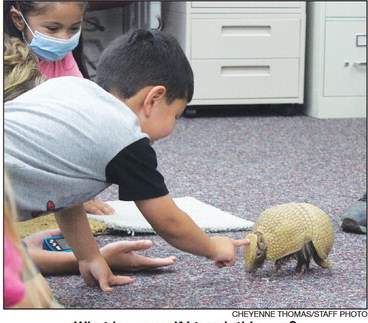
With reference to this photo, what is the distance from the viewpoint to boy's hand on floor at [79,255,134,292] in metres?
0.98

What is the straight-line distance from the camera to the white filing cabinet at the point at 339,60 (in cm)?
251

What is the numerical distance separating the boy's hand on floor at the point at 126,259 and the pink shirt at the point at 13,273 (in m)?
0.42

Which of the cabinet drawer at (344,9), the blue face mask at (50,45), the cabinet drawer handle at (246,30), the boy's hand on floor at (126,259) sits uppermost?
the blue face mask at (50,45)

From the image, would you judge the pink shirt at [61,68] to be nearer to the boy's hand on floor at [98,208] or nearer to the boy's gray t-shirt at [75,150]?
the boy's hand on floor at [98,208]

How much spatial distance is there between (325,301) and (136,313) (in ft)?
0.87

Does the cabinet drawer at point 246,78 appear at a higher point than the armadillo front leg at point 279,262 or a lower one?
lower

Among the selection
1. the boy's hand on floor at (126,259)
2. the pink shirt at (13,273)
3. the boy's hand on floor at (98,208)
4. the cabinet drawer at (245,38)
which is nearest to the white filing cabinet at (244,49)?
the cabinet drawer at (245,38)

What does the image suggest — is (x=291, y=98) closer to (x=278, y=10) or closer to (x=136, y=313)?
(x=278, y=10)

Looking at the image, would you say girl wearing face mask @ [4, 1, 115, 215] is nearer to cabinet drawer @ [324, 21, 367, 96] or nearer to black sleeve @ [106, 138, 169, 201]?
black sleeve @ [106, 138, 169, 201]

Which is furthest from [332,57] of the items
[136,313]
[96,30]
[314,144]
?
[136,313]

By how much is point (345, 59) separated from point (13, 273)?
2.10 meters

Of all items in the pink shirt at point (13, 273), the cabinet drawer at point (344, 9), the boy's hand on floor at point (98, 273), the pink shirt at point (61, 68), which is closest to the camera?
the pink shirt at point (13, 273)

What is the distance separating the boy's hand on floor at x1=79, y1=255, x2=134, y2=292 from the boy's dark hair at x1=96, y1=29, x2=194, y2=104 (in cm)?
21

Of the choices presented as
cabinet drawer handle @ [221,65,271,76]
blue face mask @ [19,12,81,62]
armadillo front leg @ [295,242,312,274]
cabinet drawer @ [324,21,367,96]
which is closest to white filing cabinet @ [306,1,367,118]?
cabinet drawer @ [324,21,367,96]
